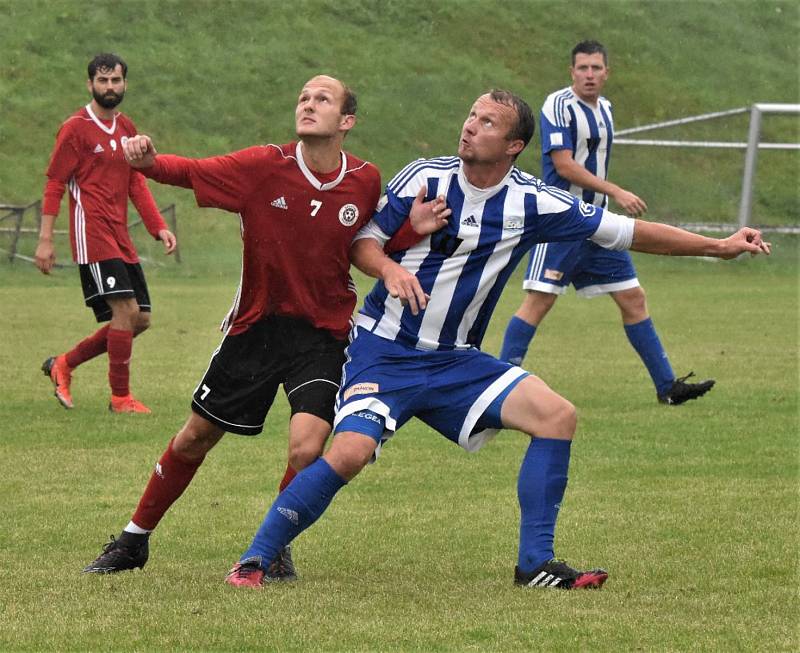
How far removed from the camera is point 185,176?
5.55m

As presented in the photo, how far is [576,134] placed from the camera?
33.9ft

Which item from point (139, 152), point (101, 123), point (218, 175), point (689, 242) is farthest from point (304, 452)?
point (101, 123)

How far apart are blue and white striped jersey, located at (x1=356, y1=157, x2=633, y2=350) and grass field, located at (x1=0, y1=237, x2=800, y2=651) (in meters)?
0.92

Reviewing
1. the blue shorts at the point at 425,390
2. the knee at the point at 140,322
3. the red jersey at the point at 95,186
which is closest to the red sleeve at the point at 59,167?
the red jersey at the point at 95,186

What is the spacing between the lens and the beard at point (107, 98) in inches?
385

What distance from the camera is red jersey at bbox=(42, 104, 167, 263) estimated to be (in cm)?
988

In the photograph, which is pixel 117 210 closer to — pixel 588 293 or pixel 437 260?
pixel 588 293

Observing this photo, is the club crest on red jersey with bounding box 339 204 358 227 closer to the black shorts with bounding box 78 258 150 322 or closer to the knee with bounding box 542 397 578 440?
the knee with bounding box 542 397 578 440

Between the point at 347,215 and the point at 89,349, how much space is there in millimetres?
5039

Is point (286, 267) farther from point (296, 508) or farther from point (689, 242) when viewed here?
point (689, 242)

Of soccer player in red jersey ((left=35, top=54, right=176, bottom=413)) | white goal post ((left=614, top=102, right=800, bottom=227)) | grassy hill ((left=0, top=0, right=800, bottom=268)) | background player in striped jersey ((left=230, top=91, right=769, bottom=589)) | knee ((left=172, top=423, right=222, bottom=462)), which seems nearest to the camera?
background player in striped jersey ((left=230, top=91, right=769, bottom=589))

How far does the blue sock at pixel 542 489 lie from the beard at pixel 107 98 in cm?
524

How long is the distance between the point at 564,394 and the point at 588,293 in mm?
788

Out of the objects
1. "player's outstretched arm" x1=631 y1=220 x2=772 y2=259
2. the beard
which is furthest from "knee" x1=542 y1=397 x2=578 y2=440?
the beard
